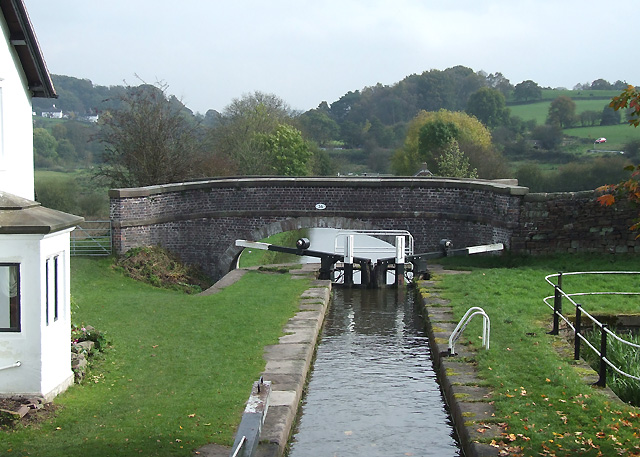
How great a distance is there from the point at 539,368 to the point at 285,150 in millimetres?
41074

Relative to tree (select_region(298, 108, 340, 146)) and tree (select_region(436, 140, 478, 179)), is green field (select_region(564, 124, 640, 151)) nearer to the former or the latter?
tree (select_region(436, 140, 478, 179))

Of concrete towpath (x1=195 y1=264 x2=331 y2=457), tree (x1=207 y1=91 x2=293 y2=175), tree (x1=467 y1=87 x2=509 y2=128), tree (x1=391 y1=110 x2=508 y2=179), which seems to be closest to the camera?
concrete towpath (x1=195 y1=264 x2=331 y2=457)

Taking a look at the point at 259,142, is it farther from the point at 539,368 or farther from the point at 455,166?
the point at 539,368

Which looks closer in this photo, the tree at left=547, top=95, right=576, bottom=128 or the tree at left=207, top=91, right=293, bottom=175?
the tree at left=207, top=91, right=293, bottom=175

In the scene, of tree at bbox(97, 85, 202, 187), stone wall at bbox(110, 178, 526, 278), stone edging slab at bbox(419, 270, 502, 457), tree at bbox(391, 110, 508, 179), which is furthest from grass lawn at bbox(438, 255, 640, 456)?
tree at bbox(391, 110, 508, 179)

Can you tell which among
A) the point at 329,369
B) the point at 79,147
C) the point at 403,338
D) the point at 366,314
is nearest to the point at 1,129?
the point at 329,369

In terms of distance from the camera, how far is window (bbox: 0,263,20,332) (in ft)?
31.1

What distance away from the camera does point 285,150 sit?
5128cm

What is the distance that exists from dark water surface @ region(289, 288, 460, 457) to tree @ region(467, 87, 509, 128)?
7900 centimetres

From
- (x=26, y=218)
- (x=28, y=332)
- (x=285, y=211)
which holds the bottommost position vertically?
(x=28, y=332)

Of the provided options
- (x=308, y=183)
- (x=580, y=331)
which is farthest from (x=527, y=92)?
(x=580, y=331)

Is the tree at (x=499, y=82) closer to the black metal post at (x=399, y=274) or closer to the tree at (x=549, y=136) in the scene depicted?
the tree at (x=549, y=136)

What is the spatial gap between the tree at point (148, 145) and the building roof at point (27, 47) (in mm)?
19816

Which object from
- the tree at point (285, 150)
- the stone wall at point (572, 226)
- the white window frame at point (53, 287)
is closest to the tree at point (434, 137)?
the tree at point (285, 150)
